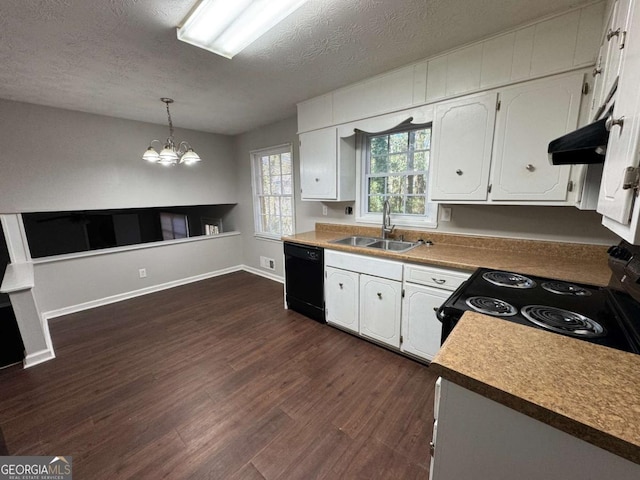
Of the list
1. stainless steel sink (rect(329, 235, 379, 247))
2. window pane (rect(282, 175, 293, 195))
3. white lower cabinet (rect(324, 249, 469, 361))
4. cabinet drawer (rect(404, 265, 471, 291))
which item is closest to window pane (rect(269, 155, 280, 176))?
window pane (rect(282, 175, 293, 195))

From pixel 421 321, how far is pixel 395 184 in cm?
142

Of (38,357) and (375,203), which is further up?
(375,203)

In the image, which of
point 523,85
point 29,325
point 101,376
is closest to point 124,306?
point 29,325

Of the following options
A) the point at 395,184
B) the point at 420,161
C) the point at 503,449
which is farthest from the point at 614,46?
the point at 395,184

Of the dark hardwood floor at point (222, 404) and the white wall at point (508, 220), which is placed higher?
the white wall at point (508, 220)

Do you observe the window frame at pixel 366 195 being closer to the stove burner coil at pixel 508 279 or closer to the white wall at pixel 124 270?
the stove burner coil at pixel 508 279

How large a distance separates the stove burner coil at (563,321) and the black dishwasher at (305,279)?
1.77 m

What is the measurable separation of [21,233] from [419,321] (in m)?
4.08

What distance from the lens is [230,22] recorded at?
1.54 meters

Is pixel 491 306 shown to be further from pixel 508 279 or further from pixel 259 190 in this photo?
pixel 259 190

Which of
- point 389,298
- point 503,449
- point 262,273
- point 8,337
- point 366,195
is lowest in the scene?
point 262,273

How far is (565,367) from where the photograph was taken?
27.1 inches

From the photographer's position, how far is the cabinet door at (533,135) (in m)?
1.58

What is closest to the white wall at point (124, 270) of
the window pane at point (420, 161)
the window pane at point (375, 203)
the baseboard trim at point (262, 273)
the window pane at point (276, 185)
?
the baseboard trim at point (262, 273)
